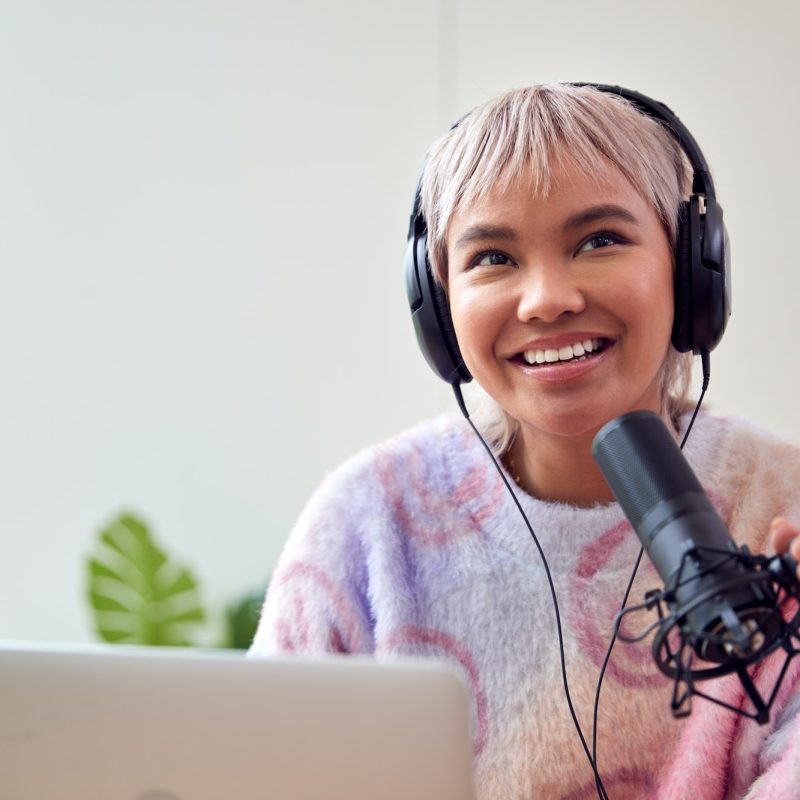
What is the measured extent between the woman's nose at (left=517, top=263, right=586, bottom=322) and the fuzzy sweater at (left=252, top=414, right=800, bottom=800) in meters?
0.24

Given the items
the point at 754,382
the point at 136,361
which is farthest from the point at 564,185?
the point at 136,361

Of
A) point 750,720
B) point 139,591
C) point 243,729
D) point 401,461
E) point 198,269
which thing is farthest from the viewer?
point 198,269

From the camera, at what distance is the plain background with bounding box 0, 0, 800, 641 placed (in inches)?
96.0

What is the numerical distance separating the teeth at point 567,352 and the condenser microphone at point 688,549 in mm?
289

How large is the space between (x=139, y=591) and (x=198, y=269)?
74 centimetres

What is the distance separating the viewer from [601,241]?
1.07m

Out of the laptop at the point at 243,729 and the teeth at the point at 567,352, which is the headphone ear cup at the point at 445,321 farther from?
the laptop at the point at 243,729

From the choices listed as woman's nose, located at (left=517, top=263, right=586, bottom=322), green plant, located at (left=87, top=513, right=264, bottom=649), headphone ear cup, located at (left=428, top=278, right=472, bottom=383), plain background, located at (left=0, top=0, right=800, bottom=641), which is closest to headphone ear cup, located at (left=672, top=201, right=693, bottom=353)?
woman's nose, located at (left=517, top=263, right=586, bottom=322)

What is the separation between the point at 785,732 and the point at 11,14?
2259 millimetres

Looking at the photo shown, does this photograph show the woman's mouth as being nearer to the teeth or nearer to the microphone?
the teeth

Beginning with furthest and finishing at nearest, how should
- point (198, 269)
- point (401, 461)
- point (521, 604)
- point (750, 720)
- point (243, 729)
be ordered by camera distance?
point (198, 269) → point (401, 461) → point (521, 604) → point (750, 720) → point (243, 729)

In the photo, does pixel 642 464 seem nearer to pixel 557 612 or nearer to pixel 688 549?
pixel 688 549

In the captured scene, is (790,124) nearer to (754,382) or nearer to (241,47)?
(754,382)

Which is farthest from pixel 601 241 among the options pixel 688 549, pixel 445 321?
pixel 688 549
